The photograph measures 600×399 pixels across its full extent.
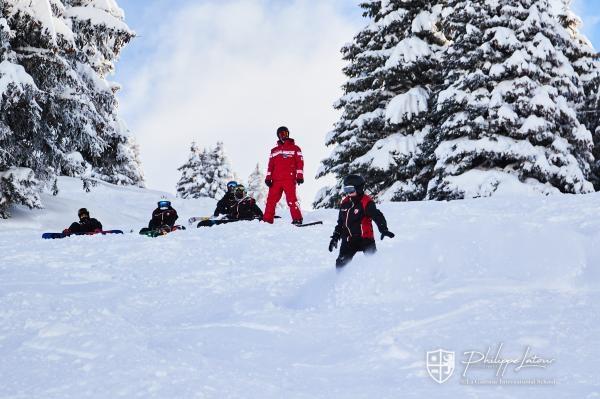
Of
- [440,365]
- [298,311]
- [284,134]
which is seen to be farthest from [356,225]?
[284,134]

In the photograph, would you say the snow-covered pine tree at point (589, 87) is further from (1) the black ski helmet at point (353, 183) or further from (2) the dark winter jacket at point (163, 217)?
(1) the black ski helmet at point (353, 183)

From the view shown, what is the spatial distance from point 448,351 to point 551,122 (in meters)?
14.1

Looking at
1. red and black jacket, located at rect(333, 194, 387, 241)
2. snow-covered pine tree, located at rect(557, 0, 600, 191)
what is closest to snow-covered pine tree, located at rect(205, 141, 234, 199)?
snow-covered pine tree, located at rect(557, 0, 600, 191)

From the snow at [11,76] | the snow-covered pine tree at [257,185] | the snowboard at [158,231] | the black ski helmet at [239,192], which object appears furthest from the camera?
the snow-covered pine tree at [257,185]

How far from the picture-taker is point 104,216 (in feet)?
60.5

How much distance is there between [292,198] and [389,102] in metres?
9.90

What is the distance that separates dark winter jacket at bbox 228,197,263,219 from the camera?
13555mm

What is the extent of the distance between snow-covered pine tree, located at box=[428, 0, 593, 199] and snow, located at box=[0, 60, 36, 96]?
1115cm

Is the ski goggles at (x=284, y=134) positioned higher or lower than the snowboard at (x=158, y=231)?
higher

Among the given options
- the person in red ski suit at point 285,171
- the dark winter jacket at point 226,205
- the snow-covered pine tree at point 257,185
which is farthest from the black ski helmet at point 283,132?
the snow-covered pine tree at point 257,185

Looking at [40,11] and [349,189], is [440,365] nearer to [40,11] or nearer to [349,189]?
[349,189]

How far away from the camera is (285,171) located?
11.5m

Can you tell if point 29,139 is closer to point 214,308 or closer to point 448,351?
point 214,308

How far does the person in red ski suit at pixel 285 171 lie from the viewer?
1151 centimetres
